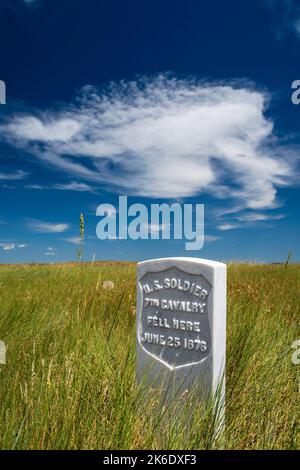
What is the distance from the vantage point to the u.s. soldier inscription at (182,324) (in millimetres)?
3732

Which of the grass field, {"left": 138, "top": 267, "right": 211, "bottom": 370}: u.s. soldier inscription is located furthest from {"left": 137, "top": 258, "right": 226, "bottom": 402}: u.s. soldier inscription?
the grass field

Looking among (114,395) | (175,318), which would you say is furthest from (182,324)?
(114,395)

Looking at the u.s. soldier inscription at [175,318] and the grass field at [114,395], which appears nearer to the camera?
the grass field at [114,395]

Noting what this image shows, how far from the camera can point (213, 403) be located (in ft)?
11.1

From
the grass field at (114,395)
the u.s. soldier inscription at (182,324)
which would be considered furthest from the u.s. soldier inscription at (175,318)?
the grass field at (114,395)

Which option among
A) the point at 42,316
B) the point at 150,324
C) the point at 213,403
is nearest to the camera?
the point at 213,403

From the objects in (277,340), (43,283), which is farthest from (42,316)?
(43,283)

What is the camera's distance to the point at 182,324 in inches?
153

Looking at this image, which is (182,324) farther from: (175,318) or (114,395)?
(114,395)

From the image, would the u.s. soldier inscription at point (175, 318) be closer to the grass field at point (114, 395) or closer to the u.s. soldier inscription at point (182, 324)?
the u.s. soldier inscription at point (182, 324)

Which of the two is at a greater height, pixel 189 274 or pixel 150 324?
pixel 189 274

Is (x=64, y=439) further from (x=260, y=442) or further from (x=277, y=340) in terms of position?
(x=277, y=340)
